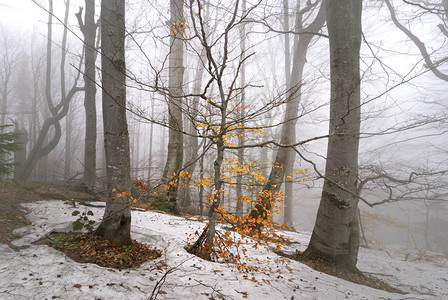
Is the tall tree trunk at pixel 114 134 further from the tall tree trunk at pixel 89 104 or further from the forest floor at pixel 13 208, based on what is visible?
the tall tree trunk at pixel 89 104

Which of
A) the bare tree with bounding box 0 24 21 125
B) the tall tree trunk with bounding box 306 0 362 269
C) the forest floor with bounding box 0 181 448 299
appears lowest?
the forest floor with bounding box 0 181 448 299

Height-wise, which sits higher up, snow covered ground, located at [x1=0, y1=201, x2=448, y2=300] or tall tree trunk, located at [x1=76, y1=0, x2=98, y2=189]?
tall tree trunk, located at [x1=76, y1=0, x2=98, y2=189]

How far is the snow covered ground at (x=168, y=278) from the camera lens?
2.10 metres

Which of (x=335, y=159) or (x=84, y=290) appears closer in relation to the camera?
(x=84, y=290)

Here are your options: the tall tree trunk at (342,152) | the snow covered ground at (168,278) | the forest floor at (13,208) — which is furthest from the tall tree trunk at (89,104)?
the tall tree trunk at (342,152)

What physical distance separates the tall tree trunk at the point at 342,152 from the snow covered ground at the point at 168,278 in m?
0.71

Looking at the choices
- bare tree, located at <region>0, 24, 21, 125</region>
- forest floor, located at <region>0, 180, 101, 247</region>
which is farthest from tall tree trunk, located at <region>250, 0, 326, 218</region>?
bare tree, located at <region>0, 24, 21, 125</region>

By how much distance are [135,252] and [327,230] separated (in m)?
3.43

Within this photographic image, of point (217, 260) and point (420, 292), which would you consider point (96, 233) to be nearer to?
point (217, 260)

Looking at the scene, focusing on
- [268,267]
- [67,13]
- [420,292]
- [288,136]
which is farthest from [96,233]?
[67,13]

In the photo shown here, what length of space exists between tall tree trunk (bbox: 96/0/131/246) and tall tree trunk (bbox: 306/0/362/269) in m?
3.56

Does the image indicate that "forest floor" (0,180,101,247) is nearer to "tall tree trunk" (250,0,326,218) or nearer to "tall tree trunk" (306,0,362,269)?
"tall tree trunk" (250,0,326,218)

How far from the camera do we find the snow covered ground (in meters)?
2.10

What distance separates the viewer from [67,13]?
9.66 meters
